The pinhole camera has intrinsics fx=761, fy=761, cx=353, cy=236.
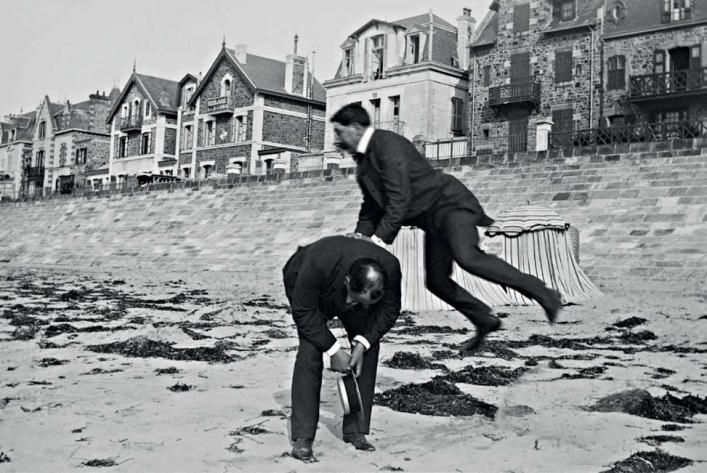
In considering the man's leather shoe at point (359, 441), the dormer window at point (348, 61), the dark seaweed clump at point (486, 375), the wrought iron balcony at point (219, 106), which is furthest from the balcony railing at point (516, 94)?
the man's leather shoe at point (359, 441)

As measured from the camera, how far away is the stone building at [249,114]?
4156cm

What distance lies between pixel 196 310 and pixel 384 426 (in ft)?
22.5

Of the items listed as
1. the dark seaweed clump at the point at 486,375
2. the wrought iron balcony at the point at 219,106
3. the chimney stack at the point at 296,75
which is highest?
the chimney stack at the point at 296,75

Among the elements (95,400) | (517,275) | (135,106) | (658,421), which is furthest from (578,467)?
(135,106)

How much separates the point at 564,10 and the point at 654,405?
99.9 feet

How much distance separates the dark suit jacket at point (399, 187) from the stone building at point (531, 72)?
1044 inches

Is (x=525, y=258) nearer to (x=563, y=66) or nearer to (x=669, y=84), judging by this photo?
(x=669, y=84)

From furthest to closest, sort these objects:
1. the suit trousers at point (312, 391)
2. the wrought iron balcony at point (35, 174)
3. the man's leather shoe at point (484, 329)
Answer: the wrought iron balcony at point (35, 174) → the man's leather shoe at point (484, 329) → the suit trousers at point (312, 391)

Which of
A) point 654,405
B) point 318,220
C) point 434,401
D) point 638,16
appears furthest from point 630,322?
point 638,16

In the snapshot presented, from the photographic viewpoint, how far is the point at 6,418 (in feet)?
16.0

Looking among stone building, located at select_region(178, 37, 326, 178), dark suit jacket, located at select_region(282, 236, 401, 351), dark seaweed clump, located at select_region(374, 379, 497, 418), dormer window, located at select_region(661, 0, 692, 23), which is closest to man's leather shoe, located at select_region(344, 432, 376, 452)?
dark suit jacket, located at select_region(282, 236, 401, 351)

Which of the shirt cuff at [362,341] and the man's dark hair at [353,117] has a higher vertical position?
the man's dark hair at [353,117]

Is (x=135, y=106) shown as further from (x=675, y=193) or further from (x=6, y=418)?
(x=6, y=418)

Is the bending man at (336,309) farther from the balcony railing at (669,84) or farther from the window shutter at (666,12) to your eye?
the window shutter at (666,12)
